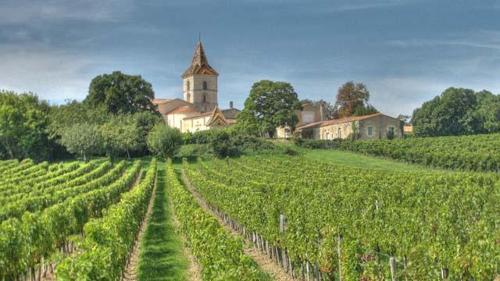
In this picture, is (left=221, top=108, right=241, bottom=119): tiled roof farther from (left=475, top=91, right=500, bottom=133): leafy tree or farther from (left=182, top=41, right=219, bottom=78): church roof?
(left=475, top=91, right=500, bottom=133): leafy tree

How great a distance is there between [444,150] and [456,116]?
24267 millimetres

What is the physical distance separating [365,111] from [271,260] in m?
78.5

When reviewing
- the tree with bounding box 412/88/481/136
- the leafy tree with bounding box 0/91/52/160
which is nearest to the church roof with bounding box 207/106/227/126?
the leafy tree with bounding box 0/91/52/160

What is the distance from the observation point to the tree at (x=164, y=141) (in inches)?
2469

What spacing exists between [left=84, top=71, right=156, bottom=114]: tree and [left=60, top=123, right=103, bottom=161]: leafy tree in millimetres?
16298

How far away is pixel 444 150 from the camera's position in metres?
58.7

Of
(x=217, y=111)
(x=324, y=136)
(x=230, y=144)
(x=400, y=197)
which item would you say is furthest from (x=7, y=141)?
(x=400, y=197)

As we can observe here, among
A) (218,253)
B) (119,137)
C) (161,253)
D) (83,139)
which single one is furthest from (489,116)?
(218,253)

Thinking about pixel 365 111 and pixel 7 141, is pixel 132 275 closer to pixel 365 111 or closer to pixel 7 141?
pixel 7 141

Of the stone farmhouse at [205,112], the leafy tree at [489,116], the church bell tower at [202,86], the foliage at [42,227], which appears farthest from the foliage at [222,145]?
the church bell tower at [202,86]

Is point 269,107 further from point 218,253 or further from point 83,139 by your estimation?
point 218,253

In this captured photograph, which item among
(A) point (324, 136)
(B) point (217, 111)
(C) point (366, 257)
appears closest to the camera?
(C) point (366, 257)

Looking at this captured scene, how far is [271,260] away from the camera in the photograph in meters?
17.3

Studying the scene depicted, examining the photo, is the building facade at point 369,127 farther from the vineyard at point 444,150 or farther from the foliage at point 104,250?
the foliage at point 104,250
